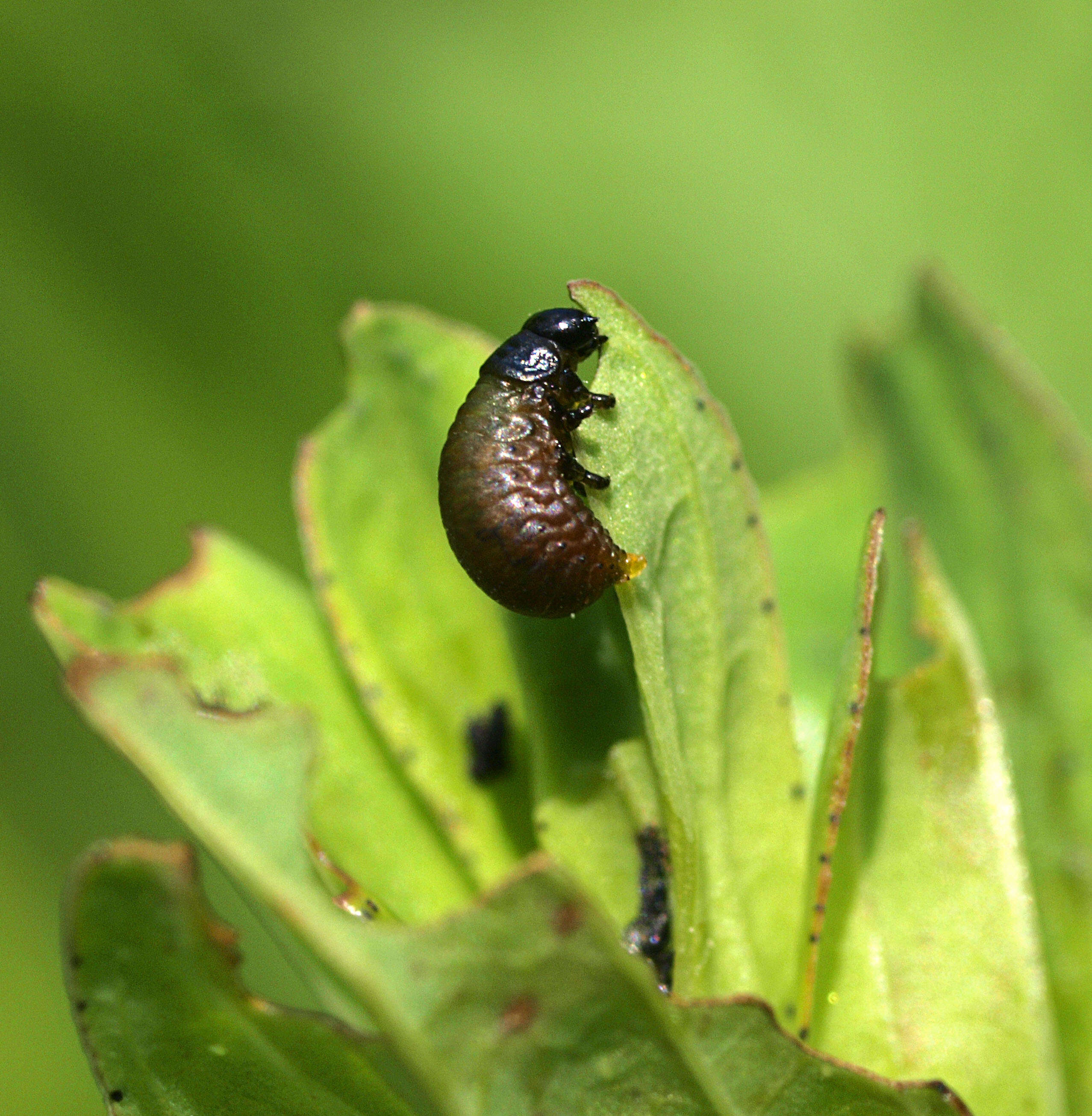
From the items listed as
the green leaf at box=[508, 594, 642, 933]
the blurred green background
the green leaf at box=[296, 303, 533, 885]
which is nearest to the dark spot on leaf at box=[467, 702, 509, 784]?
the green leaf at box=[296, 303, 533, 885]

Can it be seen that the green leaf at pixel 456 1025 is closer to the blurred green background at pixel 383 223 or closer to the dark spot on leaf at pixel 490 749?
the dark spot on leaf at pixel 490 749

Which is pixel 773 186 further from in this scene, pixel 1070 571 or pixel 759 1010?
pixel 759 1010

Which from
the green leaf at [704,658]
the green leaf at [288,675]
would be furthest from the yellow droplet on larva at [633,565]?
the green leaf at [288,675]

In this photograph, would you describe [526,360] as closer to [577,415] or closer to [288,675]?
[577,415]

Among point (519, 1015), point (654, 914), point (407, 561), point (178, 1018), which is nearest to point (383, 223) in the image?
point (407, 561)

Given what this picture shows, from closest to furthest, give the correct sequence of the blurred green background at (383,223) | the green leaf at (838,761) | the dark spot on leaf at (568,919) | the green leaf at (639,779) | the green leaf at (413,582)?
the dark spot on leaf at (568,919) < the green leaf at (838,761) < the green leaf at (639,779) < the green leaf at (413,582) < the blurred green background at (383,223)
